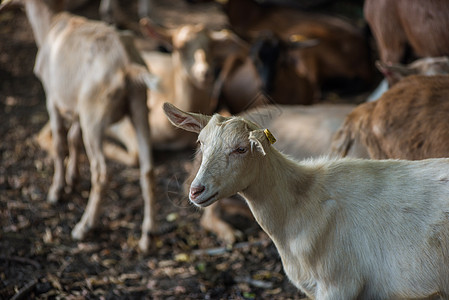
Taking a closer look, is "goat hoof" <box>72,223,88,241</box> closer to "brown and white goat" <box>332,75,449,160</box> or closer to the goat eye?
"brown and white goat" <box>332,75,449,160</box>

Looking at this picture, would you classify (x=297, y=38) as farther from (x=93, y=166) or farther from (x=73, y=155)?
(x=93, y=166)

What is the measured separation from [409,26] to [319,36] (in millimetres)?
3284

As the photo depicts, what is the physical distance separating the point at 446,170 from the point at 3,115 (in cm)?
589

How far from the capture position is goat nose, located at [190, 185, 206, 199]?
8.46 feet

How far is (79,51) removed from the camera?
16.4 ft

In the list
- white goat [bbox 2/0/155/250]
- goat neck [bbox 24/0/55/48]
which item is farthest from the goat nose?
goat neck [bbox 24/0/55/48]

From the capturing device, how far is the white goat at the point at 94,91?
15.2 ft

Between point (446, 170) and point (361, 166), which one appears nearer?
point (446, 170)

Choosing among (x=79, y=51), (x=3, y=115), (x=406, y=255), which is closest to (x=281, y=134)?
A: (x=79, y=51)

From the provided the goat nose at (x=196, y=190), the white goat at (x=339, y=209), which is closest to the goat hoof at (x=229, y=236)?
the white goat at (x=339, y=209)

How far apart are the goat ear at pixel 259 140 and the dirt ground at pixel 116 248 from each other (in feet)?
2.28

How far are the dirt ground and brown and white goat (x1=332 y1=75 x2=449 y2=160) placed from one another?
1192 millimetres

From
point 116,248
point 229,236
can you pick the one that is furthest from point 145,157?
point 229,236

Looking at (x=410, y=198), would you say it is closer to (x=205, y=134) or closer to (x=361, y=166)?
(x=361, y=166)
